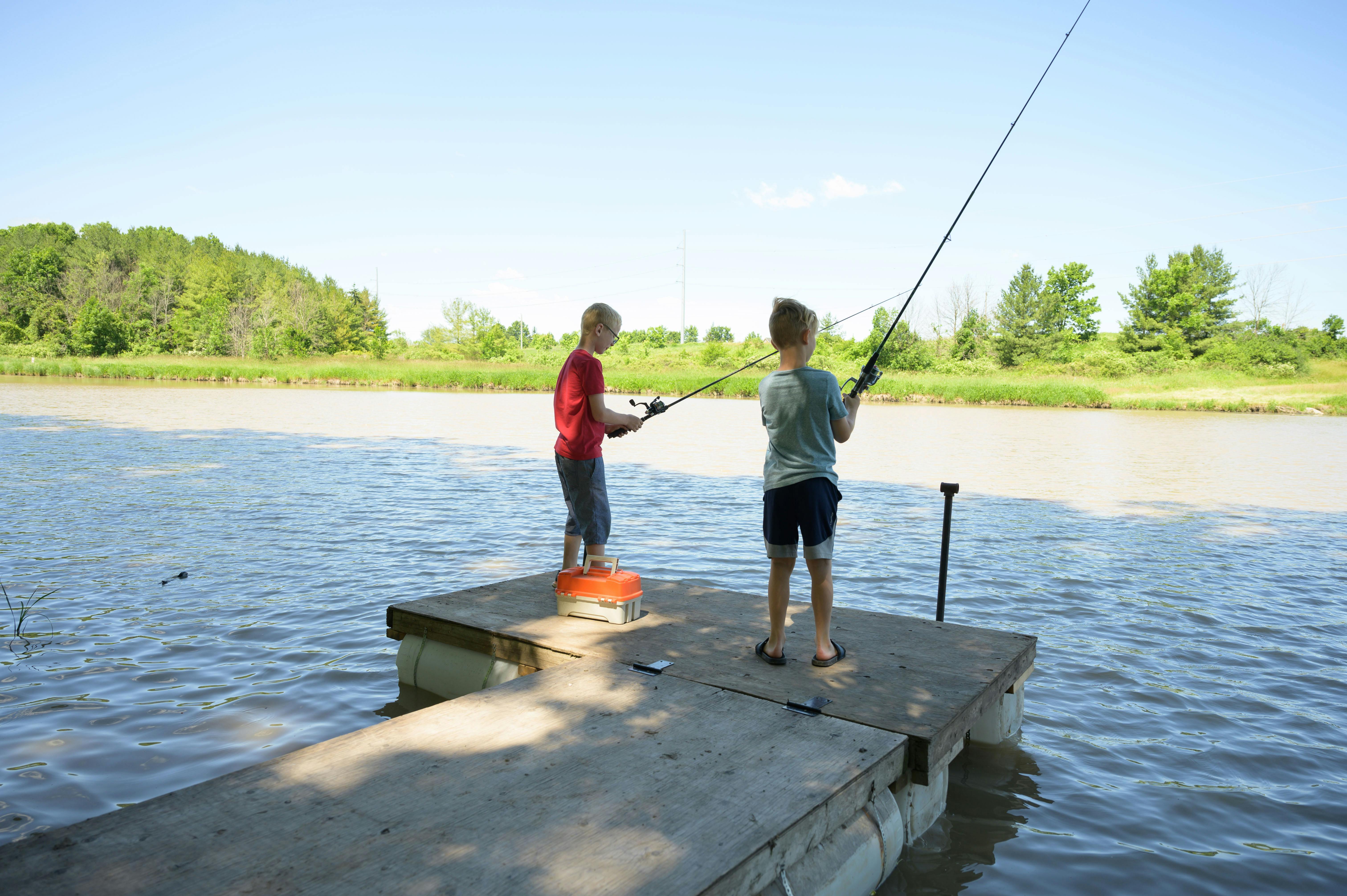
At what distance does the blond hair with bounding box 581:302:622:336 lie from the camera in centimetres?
485

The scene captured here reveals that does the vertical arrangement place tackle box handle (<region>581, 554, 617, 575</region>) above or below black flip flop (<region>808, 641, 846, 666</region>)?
above

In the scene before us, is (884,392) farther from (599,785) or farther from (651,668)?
(599,785)

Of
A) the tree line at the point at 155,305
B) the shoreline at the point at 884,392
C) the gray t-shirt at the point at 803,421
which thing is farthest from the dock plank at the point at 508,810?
the tree line at the point at 155,305

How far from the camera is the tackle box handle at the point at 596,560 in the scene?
4.88 m

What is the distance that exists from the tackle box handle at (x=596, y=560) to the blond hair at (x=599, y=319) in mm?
1293

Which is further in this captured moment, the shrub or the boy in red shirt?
the shrub

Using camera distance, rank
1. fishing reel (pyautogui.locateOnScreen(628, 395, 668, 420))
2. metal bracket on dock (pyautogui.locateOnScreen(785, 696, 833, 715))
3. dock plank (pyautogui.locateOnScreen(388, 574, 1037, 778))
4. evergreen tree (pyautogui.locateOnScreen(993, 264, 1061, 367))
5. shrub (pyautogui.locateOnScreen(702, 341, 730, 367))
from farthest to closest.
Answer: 1. evergreen tree (pyautogui.locateOnScreen(993, 264, 1061, 367))
2. shrub (pyautogui.locateOnScreen(702, 341, 730, 367))
3. fishing reel (pyautogui.locateOnScreen(628, 395, 668, 420))
4. dock plank (pyautogui.locateOnScreen(388, 574, 1037, 778))
5. metal bracket on dock (pyautogui.locateOnScreen(785, 696, 833, 715))

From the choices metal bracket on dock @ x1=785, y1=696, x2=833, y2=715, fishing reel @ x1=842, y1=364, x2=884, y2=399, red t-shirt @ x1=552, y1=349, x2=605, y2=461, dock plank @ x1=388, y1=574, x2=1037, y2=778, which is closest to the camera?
metal bracket on dock @ x1=785, y1=696, x2=833, y2=715

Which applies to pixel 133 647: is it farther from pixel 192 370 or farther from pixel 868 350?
pixel 868 350

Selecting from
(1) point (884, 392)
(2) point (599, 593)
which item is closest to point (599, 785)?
(2) point (599, 593)

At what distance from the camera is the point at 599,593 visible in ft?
15.8

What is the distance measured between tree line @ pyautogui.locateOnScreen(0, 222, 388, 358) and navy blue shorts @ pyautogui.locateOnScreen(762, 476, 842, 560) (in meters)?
85.7

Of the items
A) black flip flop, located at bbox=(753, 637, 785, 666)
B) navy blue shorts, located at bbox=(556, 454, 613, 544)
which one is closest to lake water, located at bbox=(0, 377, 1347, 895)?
black flip flop, located at bbox=(753, 637, 785, 666)

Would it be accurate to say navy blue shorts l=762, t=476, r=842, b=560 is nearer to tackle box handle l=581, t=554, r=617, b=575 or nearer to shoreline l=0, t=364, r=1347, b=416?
tackle box handle l=581, t=554, r=617, b=575
